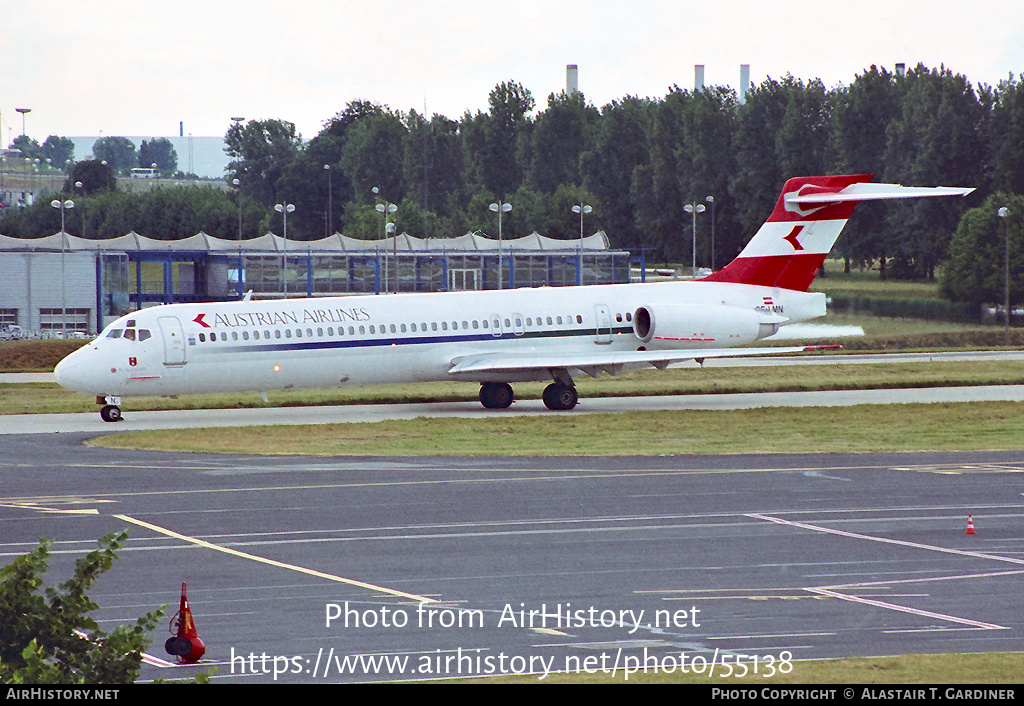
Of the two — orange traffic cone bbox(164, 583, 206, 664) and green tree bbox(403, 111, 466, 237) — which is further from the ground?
green tree bbox(403, 111, 466, 237)

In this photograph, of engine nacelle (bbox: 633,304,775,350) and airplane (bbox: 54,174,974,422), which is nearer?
airplane (bbox: 54,174,974,422)

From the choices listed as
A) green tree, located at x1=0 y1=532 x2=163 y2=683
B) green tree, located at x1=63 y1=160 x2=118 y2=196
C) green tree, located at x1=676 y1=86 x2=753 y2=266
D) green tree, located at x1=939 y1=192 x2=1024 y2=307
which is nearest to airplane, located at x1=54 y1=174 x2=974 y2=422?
green tree, located at x1=0 y1=532 x2=163 y2=683

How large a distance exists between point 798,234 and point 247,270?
43613 mm

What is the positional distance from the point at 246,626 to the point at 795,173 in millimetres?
95306

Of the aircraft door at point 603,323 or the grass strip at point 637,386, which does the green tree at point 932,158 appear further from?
the aircraft door at point 603,323

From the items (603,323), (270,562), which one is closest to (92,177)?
(603,323)

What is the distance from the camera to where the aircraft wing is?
36344 millimetres

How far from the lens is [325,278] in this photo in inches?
3066

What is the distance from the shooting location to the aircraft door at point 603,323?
128ft

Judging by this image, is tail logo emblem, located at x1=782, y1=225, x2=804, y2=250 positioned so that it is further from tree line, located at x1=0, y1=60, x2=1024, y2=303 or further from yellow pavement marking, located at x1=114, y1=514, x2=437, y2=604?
tree line, located at x1=0, y1=60, x2=1024, y2=303

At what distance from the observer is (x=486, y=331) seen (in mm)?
37656

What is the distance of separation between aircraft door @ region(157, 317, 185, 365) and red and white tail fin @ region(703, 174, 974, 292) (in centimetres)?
1686

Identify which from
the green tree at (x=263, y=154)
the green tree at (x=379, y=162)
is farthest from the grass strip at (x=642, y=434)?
the green tree at (x=263, y=154)

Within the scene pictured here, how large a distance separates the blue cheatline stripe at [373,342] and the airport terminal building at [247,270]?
30692 millimetres
